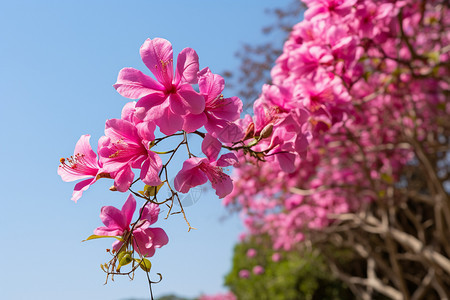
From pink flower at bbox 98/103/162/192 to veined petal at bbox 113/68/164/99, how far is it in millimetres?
72

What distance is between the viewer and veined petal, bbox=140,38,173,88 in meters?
1.09

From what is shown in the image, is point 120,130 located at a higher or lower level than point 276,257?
lower

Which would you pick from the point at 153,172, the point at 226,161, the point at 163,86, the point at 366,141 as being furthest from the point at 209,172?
the point at 366,141

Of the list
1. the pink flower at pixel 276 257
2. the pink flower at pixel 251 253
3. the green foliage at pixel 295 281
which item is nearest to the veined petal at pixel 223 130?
the green foliage at pixel 295 281

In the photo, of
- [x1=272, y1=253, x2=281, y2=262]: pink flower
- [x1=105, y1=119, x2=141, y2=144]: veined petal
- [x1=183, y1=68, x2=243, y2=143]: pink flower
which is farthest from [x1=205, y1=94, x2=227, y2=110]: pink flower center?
[x1=272, y1=253, x2=281, y2=262]: pink flower

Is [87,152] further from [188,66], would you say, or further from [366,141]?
[366,141]

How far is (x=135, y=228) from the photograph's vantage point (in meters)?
1.18

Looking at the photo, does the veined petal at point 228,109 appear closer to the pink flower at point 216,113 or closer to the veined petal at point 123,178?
the pink flower at point 216,113

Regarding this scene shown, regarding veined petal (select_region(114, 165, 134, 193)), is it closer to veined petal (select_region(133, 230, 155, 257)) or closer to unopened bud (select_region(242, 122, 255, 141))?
veined petal (select_region(133, 230, 155, 257))

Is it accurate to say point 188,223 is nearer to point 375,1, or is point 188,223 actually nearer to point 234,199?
point 375,1

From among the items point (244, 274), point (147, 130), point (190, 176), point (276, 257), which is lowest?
point (190, 176)

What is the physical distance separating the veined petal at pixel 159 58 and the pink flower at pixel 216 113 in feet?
0.29

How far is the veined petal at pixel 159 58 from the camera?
42.9 inches

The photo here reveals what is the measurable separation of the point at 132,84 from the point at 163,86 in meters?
0.08
